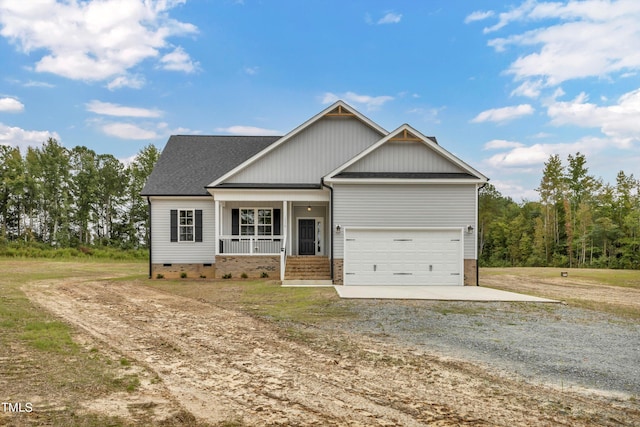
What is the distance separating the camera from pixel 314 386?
16.2ft

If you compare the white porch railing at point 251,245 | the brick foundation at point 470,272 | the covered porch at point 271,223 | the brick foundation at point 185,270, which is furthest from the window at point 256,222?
the brick foundation at point 470,272

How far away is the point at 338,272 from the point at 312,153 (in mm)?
6095

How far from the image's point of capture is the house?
619 inches

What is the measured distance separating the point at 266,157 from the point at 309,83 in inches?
412

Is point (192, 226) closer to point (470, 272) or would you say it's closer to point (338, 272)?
point (338, 272)

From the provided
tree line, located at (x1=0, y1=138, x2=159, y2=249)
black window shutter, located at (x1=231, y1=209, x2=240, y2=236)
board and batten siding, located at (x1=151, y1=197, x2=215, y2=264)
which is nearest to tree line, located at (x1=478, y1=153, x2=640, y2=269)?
black window shutter, located at (x1=231, y1=209, x2=240, y2=236)

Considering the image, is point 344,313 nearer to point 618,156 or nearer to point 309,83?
point 309,83

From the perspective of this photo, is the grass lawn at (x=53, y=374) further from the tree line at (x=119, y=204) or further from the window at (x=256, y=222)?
the tree line at (x=119, y=204)

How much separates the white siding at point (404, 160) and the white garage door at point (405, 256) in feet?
8.09

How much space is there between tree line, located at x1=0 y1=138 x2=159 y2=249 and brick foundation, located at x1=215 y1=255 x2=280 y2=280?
2624 centimetres

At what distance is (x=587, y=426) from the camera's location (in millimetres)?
3971

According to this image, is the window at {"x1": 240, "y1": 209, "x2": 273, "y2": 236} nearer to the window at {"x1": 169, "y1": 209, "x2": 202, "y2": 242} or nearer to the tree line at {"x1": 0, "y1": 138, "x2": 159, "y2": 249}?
the window at {"x1": 169, "y1": 209, "x2": 202, "y2": 242}

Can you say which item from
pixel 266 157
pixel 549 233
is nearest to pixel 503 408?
pixel 266 157

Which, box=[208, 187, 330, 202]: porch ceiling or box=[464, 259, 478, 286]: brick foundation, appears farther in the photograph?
box=[208, 187, 330, 202]: porch ceiling
